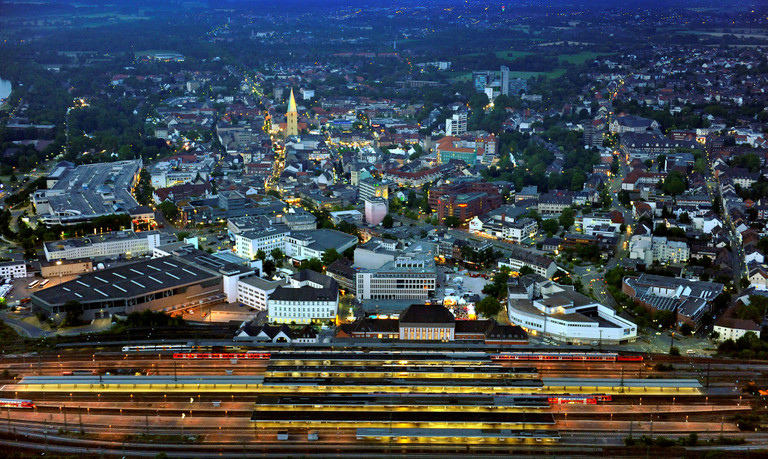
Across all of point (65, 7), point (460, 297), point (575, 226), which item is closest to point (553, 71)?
point (575, 226)

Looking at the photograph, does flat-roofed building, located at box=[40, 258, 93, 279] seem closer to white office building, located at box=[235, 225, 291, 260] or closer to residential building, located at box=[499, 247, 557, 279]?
white office building, located at box=[235, 225, 291, 260]

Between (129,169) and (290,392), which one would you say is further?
(129,169)

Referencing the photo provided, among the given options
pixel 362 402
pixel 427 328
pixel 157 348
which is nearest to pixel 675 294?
pixel 427 328

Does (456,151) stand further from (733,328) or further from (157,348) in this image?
(157,348)

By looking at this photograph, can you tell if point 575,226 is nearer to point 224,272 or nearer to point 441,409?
point 224,272

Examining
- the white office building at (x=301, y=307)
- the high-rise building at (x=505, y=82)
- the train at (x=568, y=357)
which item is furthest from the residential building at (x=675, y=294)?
the high-rise building at (x=505, y=82)

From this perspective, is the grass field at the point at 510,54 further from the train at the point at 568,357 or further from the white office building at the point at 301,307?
the train at the point at 568,357
